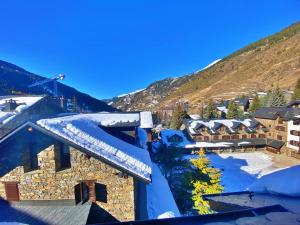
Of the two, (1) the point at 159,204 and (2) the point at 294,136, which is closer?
(1) the point at 159,204

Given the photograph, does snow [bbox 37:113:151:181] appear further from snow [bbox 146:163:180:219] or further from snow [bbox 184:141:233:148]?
snow [bbox 184:141:233:148]

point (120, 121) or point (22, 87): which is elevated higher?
point (22, 87)

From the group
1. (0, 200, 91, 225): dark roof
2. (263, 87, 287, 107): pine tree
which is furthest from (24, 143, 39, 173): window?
(263, 87, 287, 107): pine tree

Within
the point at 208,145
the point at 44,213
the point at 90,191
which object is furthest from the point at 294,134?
the point at 44,213

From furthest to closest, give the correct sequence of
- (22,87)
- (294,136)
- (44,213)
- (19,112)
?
(22,87), (294,136), (19,112), (44,213)

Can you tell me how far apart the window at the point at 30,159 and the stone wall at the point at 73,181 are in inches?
6.8

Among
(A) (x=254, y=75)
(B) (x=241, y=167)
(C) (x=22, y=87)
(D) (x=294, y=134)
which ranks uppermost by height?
(A) (x=254, y=75)

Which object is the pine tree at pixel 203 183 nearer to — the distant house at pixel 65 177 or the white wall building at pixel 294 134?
the distant house at pixel 65 177

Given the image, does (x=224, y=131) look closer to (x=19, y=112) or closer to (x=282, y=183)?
(x=19, y=112)

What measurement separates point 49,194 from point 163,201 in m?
6.45

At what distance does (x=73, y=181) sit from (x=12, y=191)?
2.50 metres

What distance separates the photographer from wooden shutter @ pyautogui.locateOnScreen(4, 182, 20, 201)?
10281 millimetres

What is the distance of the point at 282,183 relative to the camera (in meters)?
4.64

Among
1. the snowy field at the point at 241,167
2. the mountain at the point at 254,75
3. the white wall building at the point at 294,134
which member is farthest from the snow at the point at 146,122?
the mountain at the point at 254,75
